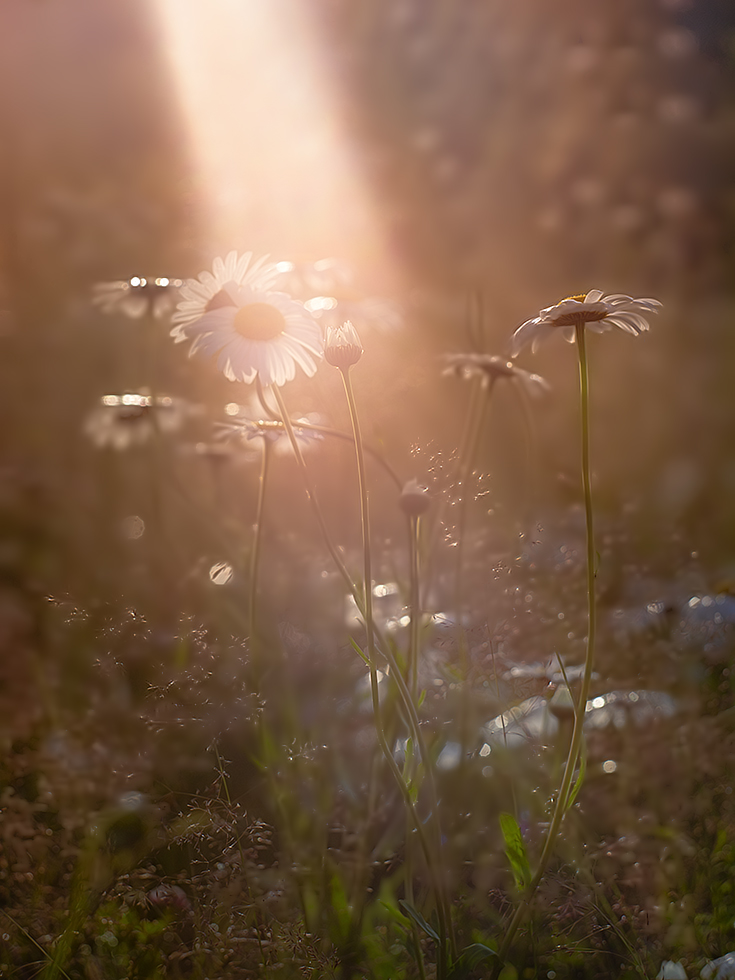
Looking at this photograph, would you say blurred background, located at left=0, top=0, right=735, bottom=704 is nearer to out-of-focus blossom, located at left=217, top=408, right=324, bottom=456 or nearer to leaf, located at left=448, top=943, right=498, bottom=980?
out-of-focus blossom, located at left=217, top=408, right=324, bottom=456

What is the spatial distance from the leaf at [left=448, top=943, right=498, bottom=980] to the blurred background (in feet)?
0.98

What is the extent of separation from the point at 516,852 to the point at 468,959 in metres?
0.06

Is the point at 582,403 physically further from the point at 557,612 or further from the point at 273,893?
the point at 273,893

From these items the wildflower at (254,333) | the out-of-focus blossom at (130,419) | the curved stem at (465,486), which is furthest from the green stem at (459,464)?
the out-of-focus blossom at (130,419)

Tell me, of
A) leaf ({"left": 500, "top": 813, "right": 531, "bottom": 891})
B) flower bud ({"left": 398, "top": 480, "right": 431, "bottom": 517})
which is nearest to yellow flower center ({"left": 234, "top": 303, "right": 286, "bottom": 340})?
flower bud ({"left": 398, "top": 480, "right": 431, "bottom": 517})

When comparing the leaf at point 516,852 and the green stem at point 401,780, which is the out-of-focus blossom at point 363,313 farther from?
the leaf at point 516,852

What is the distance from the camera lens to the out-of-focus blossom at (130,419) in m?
0.83

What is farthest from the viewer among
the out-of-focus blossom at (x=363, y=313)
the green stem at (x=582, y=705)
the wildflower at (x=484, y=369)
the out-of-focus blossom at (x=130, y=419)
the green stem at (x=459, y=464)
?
the out-of-focus blossom at (x=130, y=419)

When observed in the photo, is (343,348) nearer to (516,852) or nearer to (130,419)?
(516,852)

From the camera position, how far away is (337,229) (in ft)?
2.40

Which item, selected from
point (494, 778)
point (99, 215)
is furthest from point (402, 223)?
point (494, 778)

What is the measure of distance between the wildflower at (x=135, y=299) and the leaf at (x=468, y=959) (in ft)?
2.13

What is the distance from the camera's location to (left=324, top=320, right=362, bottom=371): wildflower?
1.29 feet

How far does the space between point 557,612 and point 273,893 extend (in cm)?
26
